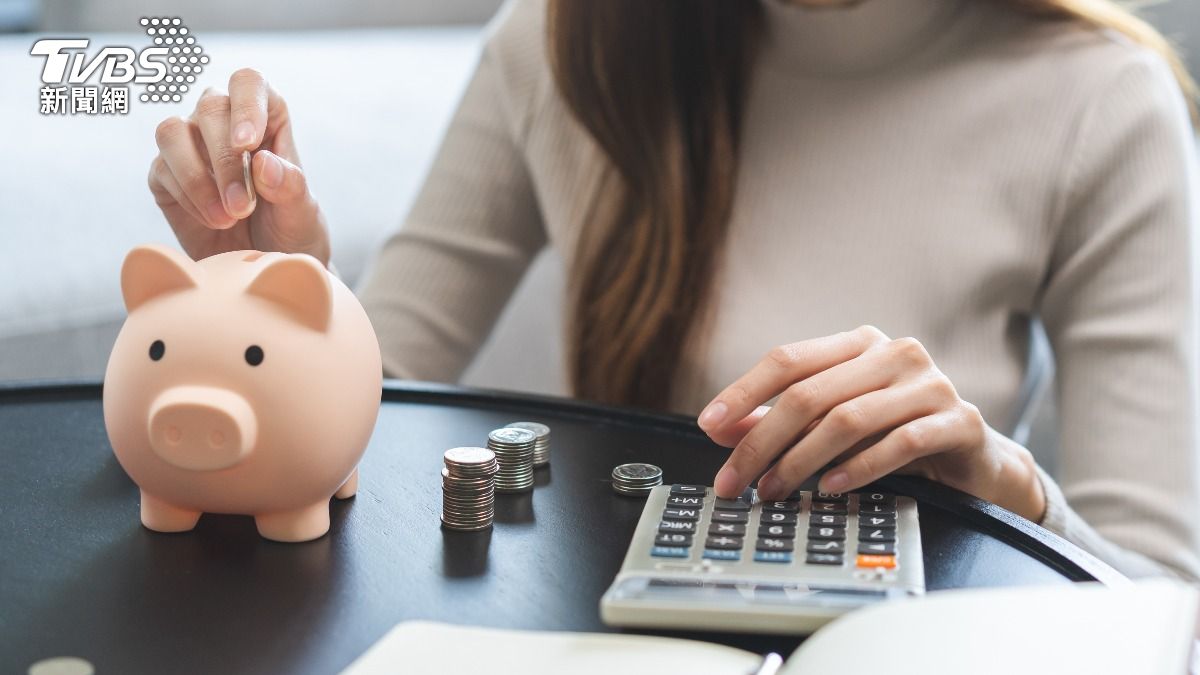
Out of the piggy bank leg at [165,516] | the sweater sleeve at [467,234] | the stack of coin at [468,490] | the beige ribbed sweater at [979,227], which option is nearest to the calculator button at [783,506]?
the stack of coin at [468,490]

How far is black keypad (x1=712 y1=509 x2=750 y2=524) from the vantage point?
46 cm

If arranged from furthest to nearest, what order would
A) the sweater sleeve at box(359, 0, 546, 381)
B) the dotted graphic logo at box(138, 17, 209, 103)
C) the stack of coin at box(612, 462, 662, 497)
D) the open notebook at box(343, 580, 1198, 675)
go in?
the sweater sleeve at box(359, 0, 546, 381) → the dotted graphic logo at box(138, 17, 209, 103) → the stack of coin at box(612, 462, 662, 497) → the open notebook at box(343, 580, 1198, 675)

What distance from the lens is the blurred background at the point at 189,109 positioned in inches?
43.2

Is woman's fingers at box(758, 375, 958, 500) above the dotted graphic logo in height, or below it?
below

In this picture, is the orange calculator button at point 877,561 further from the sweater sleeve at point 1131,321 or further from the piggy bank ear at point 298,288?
the sweater sleeve at point 1131,321

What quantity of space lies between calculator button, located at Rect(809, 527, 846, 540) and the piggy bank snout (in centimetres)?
20

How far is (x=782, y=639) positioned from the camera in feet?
1.30

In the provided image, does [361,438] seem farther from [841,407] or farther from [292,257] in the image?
[841,407]

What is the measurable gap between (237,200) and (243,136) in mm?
27

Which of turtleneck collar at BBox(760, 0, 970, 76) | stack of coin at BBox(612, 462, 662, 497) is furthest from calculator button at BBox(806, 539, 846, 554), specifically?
turtleneck collar at BBox(760, 0, 970, 76)

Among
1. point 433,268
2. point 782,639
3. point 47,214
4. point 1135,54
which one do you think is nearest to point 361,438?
point 782,639

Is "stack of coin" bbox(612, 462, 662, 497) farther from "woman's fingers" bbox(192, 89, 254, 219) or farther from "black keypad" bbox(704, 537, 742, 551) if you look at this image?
"woman's fingers" bbox(192, 89, 254, 219)

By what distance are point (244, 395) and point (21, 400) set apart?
0.28 metres

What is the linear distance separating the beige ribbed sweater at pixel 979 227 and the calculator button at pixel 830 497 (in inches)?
12.6
